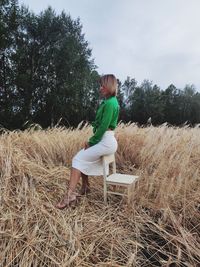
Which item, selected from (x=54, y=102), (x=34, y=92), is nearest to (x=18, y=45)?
(x=34, y=92)

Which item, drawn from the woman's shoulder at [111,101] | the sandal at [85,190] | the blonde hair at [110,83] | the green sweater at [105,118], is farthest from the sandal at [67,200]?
the blonde hair at [110,83]

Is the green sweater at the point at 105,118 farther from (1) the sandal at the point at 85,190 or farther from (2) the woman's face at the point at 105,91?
(1) the sandal at the point at 85,190

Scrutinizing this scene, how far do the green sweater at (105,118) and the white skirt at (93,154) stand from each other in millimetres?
53

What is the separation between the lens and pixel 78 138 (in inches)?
148

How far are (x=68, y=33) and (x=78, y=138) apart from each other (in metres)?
17.7

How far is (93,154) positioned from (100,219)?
Answer: 0.57 meters

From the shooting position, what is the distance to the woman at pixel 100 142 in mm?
2473

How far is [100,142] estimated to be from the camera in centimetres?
253

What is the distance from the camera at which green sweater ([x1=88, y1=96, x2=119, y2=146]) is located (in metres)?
2.47

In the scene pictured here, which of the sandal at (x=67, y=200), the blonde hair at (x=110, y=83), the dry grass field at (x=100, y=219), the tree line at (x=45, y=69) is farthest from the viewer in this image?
the tree line at (x=45, y=69)

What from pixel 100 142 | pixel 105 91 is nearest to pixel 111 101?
pixel 105 91

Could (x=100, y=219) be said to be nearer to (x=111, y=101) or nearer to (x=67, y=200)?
(x=67, y=200)

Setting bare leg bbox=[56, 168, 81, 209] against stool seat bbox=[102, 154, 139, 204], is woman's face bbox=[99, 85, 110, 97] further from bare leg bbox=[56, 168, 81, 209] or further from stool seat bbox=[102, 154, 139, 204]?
bare leg bbox=[56, 168, 81, 209]

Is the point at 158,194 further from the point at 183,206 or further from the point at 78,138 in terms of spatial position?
the point at 78,138
